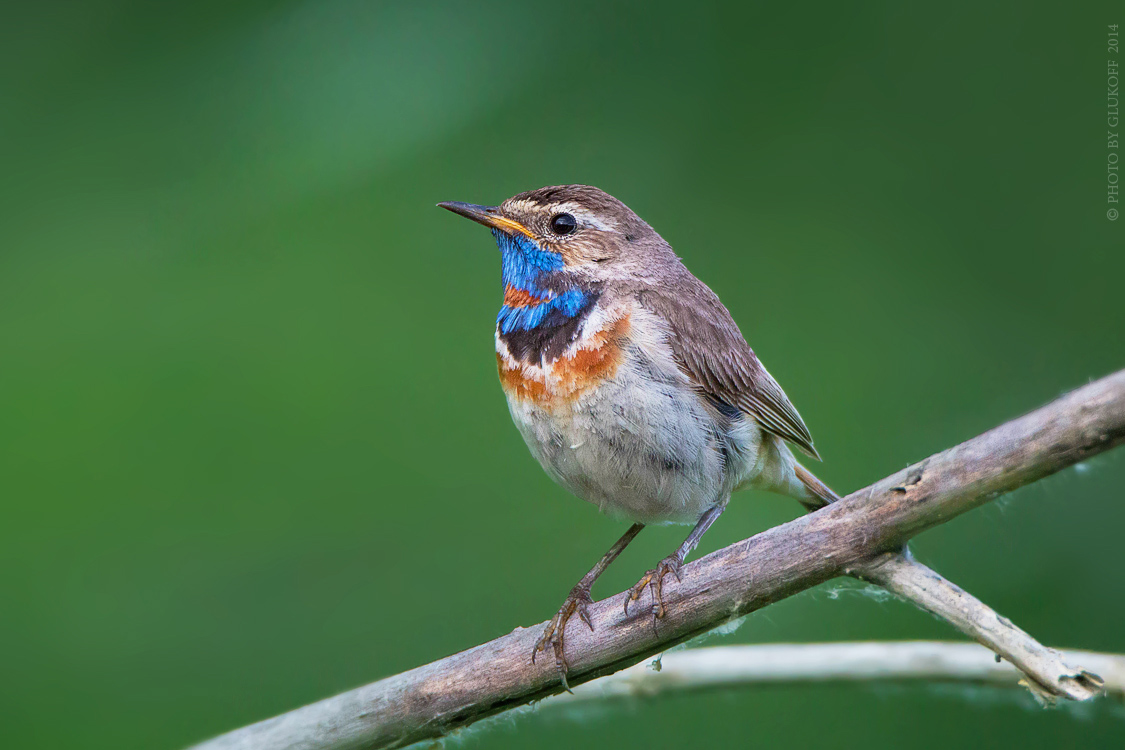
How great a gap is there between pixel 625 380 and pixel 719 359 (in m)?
0.45

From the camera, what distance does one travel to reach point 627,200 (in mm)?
5434

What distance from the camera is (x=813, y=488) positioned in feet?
12.7

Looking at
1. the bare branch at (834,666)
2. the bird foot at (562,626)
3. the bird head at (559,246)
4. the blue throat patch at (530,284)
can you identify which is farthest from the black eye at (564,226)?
the bare branch at (834,666)

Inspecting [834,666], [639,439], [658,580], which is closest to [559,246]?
[639,439]

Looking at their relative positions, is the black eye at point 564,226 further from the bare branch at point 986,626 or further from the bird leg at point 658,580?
the bare branch at point 986,626

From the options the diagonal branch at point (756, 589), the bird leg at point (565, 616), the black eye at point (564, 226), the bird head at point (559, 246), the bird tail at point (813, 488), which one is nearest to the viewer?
the diagonal branch at point (756, 589)

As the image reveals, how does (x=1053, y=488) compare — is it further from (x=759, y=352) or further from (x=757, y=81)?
(x=757, y=81)

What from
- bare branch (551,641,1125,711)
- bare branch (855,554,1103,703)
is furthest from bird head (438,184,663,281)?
bare branch (855,554,1103,703)

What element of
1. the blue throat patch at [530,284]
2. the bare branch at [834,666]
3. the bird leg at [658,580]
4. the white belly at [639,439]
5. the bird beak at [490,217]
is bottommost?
the bare branch at [834,666]

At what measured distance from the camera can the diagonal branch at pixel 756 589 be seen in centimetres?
208

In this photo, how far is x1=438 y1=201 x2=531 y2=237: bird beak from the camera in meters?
3.72

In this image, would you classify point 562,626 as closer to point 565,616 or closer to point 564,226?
point 565,616

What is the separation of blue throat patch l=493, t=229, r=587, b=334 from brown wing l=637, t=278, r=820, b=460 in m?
0.27

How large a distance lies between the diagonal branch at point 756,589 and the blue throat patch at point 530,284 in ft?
3.35
